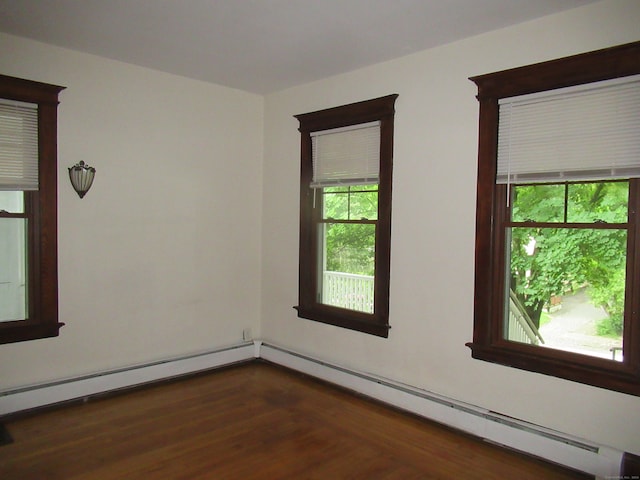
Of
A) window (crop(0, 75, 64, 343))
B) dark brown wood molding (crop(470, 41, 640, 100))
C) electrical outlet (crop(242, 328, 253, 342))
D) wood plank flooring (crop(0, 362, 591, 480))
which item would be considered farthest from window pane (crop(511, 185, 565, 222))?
window (crop(0, 75, 64, 343))

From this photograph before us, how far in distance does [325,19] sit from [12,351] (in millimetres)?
3538

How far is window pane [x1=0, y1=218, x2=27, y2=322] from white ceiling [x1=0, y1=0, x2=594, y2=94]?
5.02 ft

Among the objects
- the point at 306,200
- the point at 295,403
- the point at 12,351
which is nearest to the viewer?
the point at 12,351

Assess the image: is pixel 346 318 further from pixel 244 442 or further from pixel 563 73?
pixel 563 73

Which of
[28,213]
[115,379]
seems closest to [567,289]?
[115,379]

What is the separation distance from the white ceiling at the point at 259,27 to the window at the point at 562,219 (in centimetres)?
52

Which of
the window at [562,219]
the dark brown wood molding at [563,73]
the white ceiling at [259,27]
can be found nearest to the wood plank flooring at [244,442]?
the window at [562,219]

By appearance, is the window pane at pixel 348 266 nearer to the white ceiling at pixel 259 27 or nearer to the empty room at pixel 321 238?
the empty room at pixel 321 238

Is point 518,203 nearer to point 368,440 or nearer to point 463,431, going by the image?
point 463,431

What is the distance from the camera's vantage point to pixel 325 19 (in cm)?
318

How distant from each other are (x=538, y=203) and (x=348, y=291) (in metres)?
1.99

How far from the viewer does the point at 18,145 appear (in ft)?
12.0

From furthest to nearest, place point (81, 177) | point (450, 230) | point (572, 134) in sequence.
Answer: point (81, 177)
point (450, 230)
point (572, 134)

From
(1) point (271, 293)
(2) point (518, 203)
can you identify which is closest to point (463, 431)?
(2) point (518, 203)
